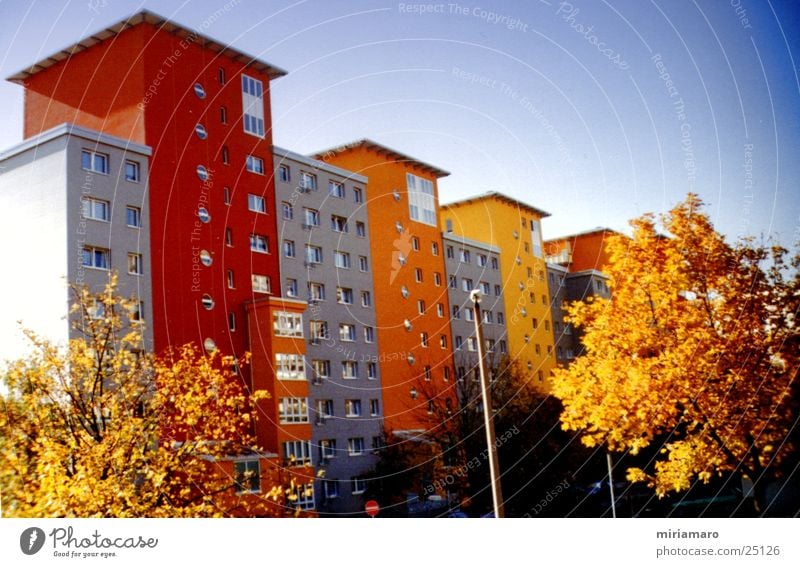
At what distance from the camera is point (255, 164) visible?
6.41 meters

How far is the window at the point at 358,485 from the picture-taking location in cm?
592

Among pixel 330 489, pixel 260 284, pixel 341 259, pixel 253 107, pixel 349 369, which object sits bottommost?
pixel 330 489

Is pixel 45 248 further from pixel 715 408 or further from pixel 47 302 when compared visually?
pixel 715 408

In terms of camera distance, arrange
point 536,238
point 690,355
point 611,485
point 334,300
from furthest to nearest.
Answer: point 334,300 < point 536,238 < point 611,485 < point 690,355

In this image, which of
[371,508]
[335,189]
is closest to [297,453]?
[371,508]

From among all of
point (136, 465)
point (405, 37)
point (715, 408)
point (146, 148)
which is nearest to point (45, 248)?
point (146, 148)

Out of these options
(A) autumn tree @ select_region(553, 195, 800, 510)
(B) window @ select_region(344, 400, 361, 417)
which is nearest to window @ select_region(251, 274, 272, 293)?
(B) window @ select_region(344, 400, 361, 417)

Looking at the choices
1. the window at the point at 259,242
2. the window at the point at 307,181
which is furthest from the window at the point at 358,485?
the window at the point at 307,181

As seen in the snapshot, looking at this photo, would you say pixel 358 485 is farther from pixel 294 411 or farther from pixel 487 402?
pixel 487 402

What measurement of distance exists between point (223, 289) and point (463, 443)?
209cm

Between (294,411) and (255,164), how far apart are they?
1863 mm

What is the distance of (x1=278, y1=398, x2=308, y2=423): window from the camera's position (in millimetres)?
6242

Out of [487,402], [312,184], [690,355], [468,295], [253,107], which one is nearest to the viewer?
[690,355]

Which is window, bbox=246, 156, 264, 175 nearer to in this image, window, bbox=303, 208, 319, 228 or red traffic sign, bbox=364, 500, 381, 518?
window, bbox=303, 208, 319, 228
